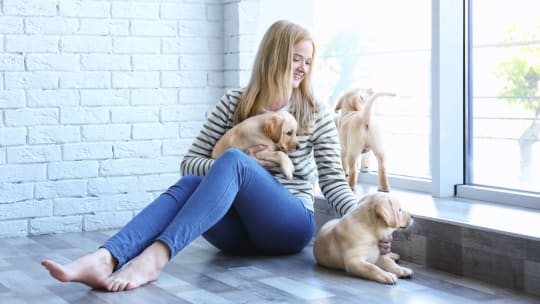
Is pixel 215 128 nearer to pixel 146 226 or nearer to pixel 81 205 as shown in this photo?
pixel 146 226

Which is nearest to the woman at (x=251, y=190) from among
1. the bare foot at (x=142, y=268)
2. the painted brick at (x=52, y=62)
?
the bare foot at (x=142, y=268)

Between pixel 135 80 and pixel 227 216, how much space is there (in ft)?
3.96

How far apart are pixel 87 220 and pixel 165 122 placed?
586mm

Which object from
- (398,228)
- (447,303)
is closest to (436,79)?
(398,228)

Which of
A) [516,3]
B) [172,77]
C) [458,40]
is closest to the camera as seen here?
[516,3]

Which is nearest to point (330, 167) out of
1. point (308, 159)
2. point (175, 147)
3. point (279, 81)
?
point (308, 159)

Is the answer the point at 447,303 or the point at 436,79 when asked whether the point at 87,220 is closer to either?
the point at 436,79

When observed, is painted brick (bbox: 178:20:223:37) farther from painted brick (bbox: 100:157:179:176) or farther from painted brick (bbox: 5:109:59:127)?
painted brick (bbox: 5:109:59:127)

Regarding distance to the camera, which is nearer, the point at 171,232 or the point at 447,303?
the point at 447,303

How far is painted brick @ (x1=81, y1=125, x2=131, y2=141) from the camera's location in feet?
12.4

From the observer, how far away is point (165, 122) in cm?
399

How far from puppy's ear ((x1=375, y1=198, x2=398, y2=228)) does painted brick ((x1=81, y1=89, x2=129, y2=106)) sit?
1.67 m

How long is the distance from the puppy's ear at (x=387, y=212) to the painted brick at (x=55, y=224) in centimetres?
170

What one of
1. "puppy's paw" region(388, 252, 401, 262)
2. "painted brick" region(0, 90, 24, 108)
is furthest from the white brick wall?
"puppy's paw" region(388, 252, 401, 262)
